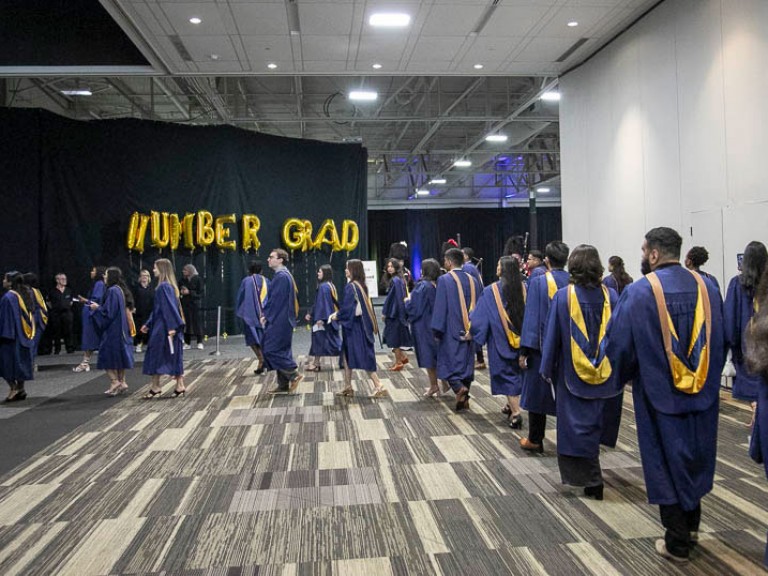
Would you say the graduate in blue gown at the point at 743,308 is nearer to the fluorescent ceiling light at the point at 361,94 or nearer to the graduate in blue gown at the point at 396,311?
the graduate in blue gown at the point at 396,311

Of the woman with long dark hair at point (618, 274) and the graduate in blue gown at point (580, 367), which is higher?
the woman with long dark hair at point (618, 274)

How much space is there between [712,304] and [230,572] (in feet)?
7.98

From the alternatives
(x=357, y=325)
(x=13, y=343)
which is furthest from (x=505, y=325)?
(x=13, y=343)

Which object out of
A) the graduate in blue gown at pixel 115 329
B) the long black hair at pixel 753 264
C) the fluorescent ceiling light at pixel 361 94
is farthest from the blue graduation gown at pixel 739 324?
the fluorescent ceiling light at pixel 361 94

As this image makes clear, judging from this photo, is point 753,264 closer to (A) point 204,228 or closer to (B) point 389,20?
(B) point 389,20

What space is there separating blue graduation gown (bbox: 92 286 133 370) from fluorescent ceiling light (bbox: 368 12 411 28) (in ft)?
14.4

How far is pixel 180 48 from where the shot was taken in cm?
905

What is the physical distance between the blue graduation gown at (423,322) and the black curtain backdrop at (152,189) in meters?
6.27

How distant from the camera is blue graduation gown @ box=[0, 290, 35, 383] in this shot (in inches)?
274

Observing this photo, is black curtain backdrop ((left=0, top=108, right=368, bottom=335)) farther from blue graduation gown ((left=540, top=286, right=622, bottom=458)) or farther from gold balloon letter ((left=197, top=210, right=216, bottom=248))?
blue graduation gown ((left=540, top=286, right=622, bottom=458))

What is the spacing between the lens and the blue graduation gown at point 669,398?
9.23 feet

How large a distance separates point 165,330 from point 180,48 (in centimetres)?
438

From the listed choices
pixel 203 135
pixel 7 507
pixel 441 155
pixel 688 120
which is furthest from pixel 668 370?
pixel 441 155

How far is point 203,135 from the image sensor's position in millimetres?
13109
